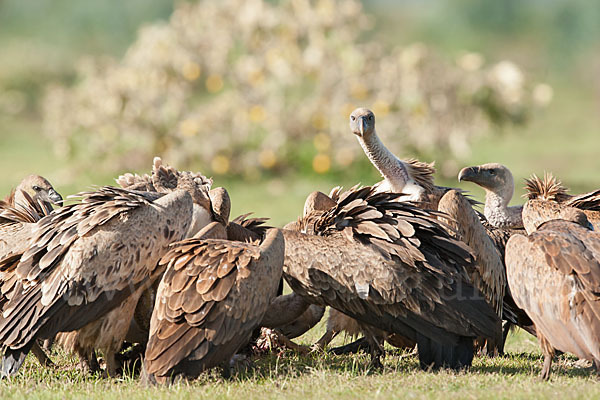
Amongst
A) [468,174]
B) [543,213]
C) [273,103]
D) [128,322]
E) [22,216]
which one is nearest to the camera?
[128,322]

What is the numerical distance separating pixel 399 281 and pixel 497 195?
2210 millimetres

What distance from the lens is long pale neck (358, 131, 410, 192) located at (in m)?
6.77

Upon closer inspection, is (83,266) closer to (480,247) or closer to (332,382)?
(332,382)

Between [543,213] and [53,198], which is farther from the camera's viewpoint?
[53,198]

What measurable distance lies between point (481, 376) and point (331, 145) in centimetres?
982

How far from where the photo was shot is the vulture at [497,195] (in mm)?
7102

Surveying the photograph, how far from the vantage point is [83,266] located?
5090 mm

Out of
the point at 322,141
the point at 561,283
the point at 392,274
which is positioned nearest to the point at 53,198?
the point at 392,274

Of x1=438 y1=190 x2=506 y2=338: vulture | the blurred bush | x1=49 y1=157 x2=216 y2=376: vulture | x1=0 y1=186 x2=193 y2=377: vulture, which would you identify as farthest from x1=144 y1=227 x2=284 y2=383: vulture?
the blurred bush

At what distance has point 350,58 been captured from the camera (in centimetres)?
1420

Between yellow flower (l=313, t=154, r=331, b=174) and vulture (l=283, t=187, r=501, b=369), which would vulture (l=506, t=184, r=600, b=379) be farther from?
yellow flower (l=313, t=154, r=331, b=174)

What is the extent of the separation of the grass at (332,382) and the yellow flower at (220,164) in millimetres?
8977

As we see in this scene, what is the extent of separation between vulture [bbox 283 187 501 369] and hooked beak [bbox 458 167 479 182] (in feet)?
4.97

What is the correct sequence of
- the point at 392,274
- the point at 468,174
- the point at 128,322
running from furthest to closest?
the point at 468,174 < the point at 128,322 < the point at 392,274
